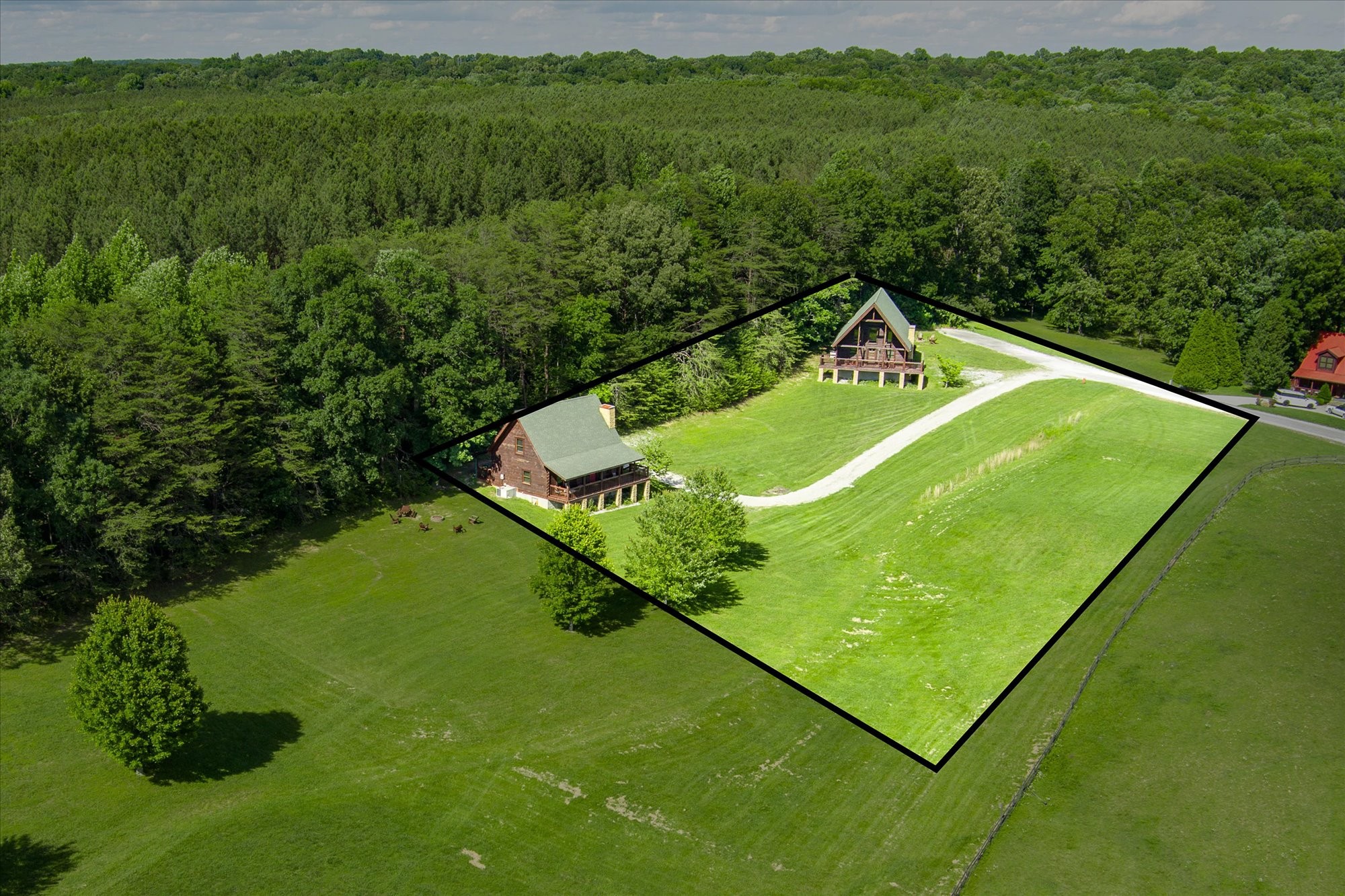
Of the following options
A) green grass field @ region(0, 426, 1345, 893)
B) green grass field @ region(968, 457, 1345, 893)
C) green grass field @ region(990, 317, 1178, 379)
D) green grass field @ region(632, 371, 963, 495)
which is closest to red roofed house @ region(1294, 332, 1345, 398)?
green grass field @ region(990, 317, 1178, 379)

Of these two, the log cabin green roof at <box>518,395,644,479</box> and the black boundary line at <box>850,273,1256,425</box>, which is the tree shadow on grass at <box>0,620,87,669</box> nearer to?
the log cabin green roof at <box>518,395,644,479</box>

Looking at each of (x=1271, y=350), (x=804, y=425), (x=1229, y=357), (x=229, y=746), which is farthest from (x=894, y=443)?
(x=1229, y=357)

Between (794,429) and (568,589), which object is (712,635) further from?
(568,589)

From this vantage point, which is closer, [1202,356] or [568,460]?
[568,460]

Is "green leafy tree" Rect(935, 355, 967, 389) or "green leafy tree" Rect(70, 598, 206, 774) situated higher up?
"green leafy tree" Rect(935, 355, 967, 389)

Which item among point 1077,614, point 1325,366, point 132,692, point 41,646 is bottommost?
point 41,646

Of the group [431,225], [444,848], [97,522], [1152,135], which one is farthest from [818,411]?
[1152,135]

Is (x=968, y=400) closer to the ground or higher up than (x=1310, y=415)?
higher up
